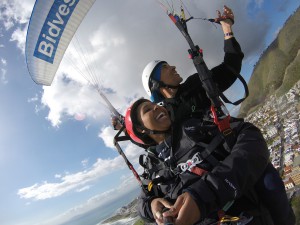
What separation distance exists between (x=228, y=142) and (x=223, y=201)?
0.51 m

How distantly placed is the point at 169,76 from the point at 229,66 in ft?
2.43

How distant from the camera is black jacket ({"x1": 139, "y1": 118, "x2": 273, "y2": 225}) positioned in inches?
67.5

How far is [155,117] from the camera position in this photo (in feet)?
8.39

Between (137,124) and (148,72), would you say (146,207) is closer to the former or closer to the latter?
(137,124)

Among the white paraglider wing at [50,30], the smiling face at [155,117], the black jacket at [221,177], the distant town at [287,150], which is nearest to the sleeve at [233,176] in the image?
the black jacket at [221,177]

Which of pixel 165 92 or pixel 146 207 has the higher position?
pixel 165 92

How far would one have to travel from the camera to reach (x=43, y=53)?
7016 mm

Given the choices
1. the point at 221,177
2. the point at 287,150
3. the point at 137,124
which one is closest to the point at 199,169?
the point at 221,177

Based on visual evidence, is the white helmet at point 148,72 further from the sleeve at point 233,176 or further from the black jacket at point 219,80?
the sleeve at point 233,176

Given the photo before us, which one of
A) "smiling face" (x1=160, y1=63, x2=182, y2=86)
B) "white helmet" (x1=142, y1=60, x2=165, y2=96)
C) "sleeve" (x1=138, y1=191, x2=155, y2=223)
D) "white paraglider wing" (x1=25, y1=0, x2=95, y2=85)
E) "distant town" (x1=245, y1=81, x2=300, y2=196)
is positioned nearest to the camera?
"sleeve" (x1=138, y1=191, x2=155, y2=223)

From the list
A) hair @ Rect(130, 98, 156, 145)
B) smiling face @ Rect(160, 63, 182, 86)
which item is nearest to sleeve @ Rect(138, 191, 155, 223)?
hair @ Rect(130, 98, 156, 145)

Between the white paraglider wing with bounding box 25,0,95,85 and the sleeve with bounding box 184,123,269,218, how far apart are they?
552 centimetres

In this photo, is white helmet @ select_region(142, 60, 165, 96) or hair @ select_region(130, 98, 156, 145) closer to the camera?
hair @ select_region(130, 98, 156, 145)

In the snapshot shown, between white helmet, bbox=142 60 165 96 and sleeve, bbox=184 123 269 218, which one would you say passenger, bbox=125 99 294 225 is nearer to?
sleeve, bbox=184 123 269 218
